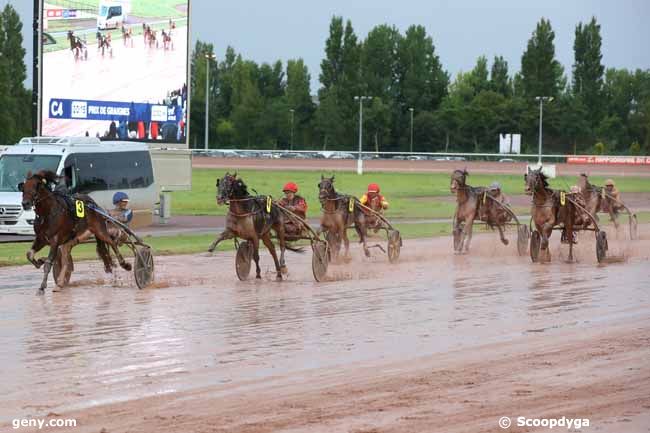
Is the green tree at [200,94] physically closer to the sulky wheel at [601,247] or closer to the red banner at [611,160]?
the red banner at [611,160]

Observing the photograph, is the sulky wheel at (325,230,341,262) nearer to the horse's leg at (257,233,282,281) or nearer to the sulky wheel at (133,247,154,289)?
the horse's leg at (257,233,282,281)

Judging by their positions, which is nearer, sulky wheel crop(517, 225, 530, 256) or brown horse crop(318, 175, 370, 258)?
brown horse crop(318, 175, 370, 258)

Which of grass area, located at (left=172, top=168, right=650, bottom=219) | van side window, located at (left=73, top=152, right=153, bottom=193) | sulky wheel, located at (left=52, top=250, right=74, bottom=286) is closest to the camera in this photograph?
sulky wheel, located at (left=52, top=250, right=74, bottom=286)

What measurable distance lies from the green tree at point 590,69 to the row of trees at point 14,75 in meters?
42.5

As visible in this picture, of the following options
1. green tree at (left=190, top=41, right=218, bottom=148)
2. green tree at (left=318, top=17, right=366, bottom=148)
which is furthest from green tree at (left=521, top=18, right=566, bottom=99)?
green tree at (left=190, top=41, right=218, bottom=148)

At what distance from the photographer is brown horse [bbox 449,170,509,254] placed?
2158cm

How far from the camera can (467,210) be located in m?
21.8

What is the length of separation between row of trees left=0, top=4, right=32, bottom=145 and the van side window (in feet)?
153

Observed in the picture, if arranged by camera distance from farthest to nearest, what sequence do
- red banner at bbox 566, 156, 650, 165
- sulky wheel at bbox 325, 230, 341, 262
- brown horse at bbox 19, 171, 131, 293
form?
red banner at bbox 566, 156, 650, 165 < sulky wheel at bbox 325, 230, 341, 262 < brown horse at bbox 19, 171, 131, 293

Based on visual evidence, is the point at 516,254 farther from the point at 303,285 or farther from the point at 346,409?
the point at 346,409

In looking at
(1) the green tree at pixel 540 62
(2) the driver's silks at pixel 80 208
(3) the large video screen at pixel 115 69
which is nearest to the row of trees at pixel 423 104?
(1) the green tree at pixel 540 62

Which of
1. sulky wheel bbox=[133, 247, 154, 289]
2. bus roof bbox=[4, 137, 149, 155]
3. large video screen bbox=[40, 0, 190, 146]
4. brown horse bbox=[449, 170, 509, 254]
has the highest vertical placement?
large video screen bbox=[40, 0, 190, 146]

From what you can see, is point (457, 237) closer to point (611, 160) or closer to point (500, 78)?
point (611, 160)

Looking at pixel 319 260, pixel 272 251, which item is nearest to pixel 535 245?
pixel 319 260
